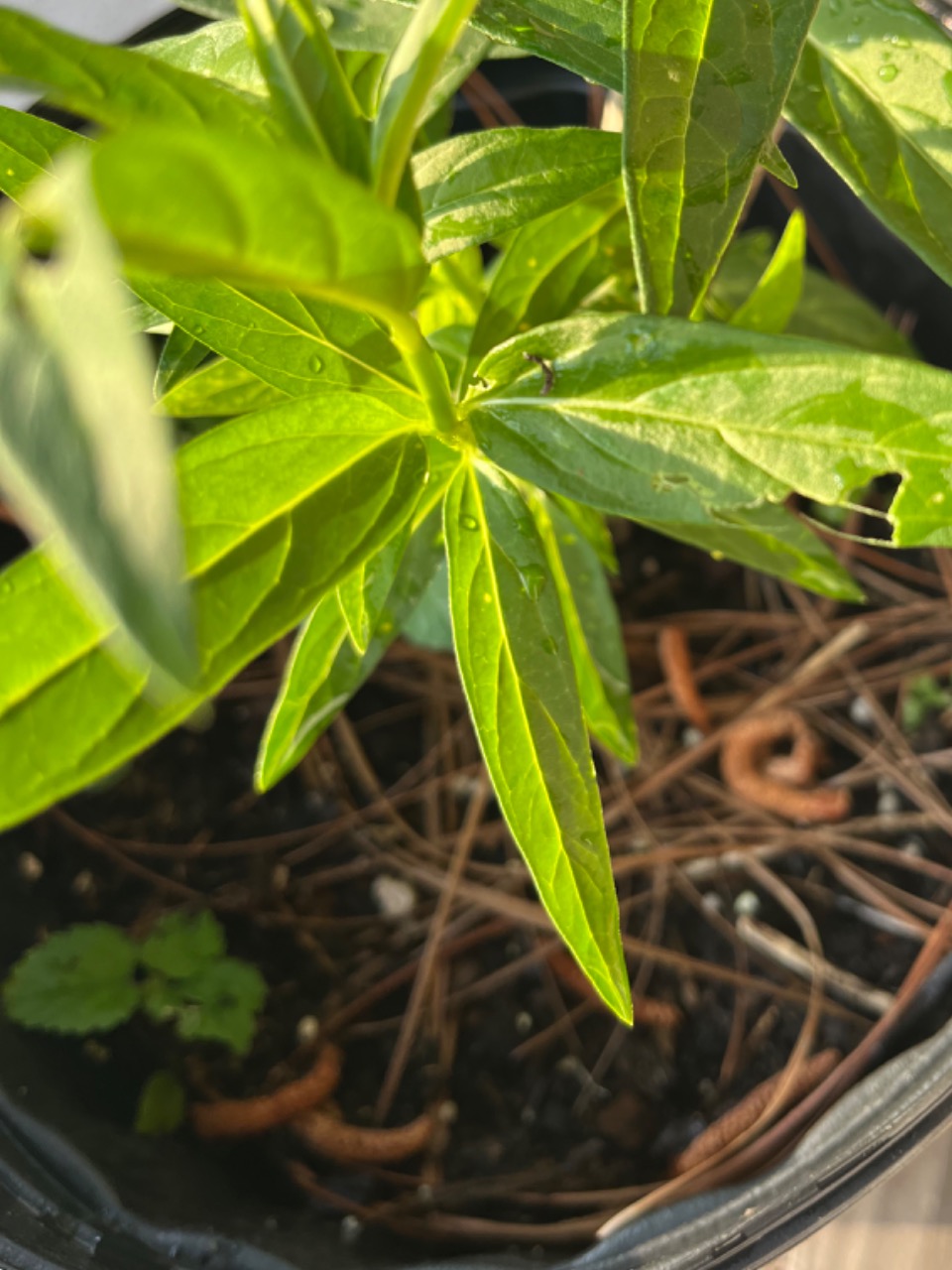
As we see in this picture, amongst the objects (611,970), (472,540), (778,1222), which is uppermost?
(472,540)

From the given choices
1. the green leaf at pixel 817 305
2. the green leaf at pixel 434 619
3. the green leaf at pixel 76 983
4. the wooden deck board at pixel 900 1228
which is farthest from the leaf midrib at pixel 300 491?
the wooden deck board at pixel 900 1228

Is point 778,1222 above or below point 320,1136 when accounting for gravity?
above

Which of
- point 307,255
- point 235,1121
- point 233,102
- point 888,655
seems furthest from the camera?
point 888,655

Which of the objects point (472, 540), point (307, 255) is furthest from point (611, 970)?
point (307, 255)

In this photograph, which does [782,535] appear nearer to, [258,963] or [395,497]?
[395,497]

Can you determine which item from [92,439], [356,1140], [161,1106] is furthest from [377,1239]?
[92,439]

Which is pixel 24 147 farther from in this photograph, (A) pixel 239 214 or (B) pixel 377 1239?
(B) pixel 377 1239
